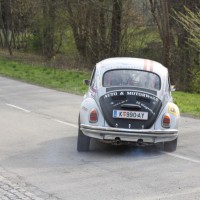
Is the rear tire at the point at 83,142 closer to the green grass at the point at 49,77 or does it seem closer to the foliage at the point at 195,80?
the green grass at the point at 49,77

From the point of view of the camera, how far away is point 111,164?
29.1ft

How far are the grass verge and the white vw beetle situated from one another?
5.21 metres

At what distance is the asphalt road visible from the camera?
7199 mm

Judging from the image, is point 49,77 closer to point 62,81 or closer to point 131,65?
point 62,81

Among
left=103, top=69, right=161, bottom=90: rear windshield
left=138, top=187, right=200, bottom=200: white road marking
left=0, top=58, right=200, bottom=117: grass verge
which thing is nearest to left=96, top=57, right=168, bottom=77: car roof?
left=103, top=69, right=161, bottom=90: rear windshield

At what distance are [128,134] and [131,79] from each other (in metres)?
1.23

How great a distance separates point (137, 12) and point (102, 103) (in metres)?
23.0

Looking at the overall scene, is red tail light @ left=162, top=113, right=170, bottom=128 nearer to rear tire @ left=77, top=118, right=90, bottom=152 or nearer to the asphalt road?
the asphalt road

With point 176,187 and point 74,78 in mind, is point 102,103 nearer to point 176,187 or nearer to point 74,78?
point 176,187

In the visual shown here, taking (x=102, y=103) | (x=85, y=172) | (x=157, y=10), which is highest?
(x=157, y=10)

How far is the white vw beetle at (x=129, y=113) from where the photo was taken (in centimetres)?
930

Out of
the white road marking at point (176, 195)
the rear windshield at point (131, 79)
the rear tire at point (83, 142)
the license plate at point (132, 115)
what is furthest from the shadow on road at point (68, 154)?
the white road marking at point (176, 195)

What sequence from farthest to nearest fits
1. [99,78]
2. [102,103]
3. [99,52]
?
[99,52] < [99,78] < [102,103]

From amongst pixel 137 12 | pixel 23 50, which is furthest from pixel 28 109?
pixel 23 50
